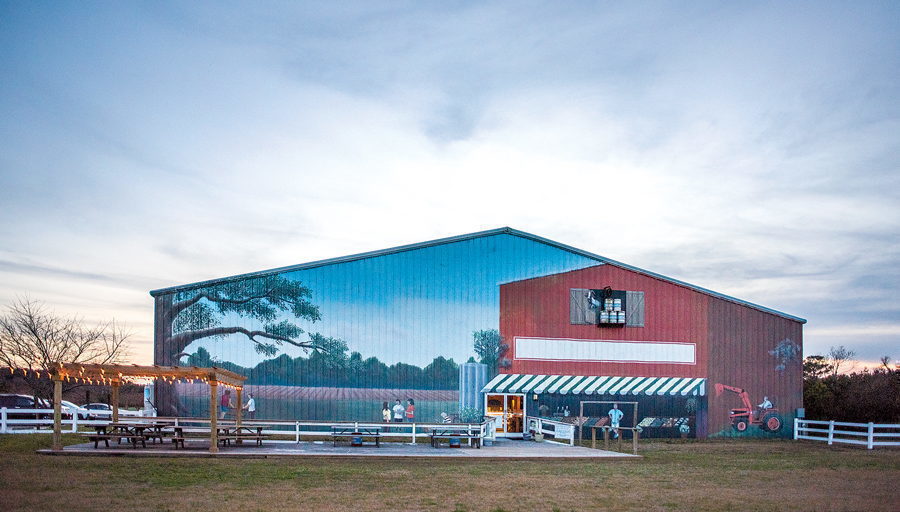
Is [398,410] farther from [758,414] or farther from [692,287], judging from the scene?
[758,414]

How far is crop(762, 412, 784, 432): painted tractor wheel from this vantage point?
30.7 metres

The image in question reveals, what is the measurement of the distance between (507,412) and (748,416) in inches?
378

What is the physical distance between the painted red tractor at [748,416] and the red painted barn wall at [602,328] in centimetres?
162

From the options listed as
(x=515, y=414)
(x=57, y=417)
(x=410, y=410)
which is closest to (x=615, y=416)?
(x=515, y=414)

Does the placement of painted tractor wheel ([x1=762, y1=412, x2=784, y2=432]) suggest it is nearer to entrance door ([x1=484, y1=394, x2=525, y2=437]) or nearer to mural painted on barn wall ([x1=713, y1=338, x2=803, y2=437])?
mural painted on barn wall ([x1=713, y1=338, x2=803, y2=437])

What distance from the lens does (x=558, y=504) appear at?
525 inches

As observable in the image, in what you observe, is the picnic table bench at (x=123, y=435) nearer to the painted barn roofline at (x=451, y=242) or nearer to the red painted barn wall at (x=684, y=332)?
the painted barn roofline at (x=451, y=242)

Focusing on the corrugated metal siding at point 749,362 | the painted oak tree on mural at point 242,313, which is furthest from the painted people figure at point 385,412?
the corrugated metal siding at point 749,362

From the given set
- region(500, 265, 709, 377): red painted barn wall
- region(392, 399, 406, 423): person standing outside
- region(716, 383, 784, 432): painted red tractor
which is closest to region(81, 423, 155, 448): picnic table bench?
region(392, 399, 406, 423): person standing outside

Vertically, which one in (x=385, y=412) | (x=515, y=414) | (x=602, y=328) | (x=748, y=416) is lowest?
(x=748, y=416)

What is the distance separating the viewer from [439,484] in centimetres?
1565

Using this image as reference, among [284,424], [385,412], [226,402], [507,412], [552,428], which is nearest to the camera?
[284,424]

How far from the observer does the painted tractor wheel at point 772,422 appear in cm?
3073

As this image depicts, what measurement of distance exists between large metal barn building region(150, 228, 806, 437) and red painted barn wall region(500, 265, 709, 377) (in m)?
0.05
